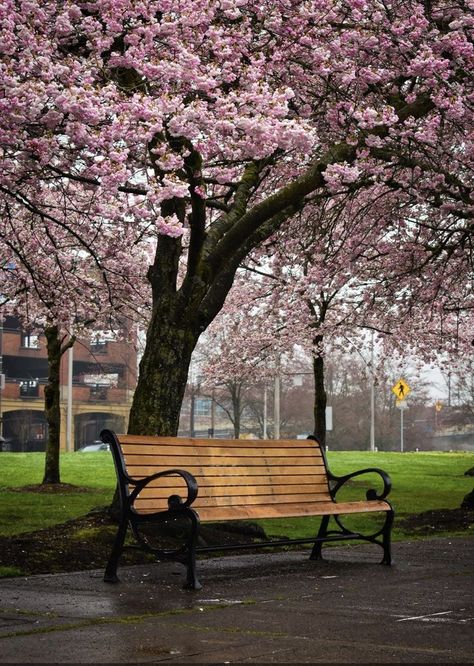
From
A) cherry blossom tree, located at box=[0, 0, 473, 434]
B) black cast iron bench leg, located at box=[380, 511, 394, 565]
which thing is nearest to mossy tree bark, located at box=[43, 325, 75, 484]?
cherry blossom tree, located at box=[0, 0, 473, 434]

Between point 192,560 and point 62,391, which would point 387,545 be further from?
point 62,391

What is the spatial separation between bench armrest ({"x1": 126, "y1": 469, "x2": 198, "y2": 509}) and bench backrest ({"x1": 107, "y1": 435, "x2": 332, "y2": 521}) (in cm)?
17

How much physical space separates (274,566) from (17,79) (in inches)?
181

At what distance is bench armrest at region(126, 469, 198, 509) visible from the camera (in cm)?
756

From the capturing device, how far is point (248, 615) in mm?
6160

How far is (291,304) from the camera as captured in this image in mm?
24391

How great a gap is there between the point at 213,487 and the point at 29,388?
68.2 m

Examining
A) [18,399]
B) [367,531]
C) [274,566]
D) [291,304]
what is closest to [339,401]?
[18,399]

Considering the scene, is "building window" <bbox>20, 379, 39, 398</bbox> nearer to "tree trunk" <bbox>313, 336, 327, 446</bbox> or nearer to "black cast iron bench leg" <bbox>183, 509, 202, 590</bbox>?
"tree trunk" <bbox>313, 336, 327, 446</bbox>

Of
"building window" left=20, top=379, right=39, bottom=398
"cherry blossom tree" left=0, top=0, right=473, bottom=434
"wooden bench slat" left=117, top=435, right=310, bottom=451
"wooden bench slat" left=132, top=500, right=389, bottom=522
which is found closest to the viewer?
"wooden bench slat" left=132, top=500, right=389, bottom=522

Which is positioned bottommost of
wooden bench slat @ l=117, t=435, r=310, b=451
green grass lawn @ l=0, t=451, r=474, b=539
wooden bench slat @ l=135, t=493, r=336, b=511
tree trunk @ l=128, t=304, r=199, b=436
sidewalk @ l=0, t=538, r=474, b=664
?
green grass lawn @ l=0, t=451, r=474, b=539

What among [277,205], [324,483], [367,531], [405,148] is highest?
[405,148]

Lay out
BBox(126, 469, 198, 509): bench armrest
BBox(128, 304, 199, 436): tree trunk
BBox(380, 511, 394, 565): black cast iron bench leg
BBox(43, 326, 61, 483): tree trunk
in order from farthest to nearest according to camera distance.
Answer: BBox(43, 326, 61, 483): tree trunk → BBox(128, 304, 199, 436): tree trunk → BBox(380, 511, 394, 565): black cast iron bench leg → BBox(126, 469, 198, 509): bench armrest

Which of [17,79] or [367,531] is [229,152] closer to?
[17,79]
